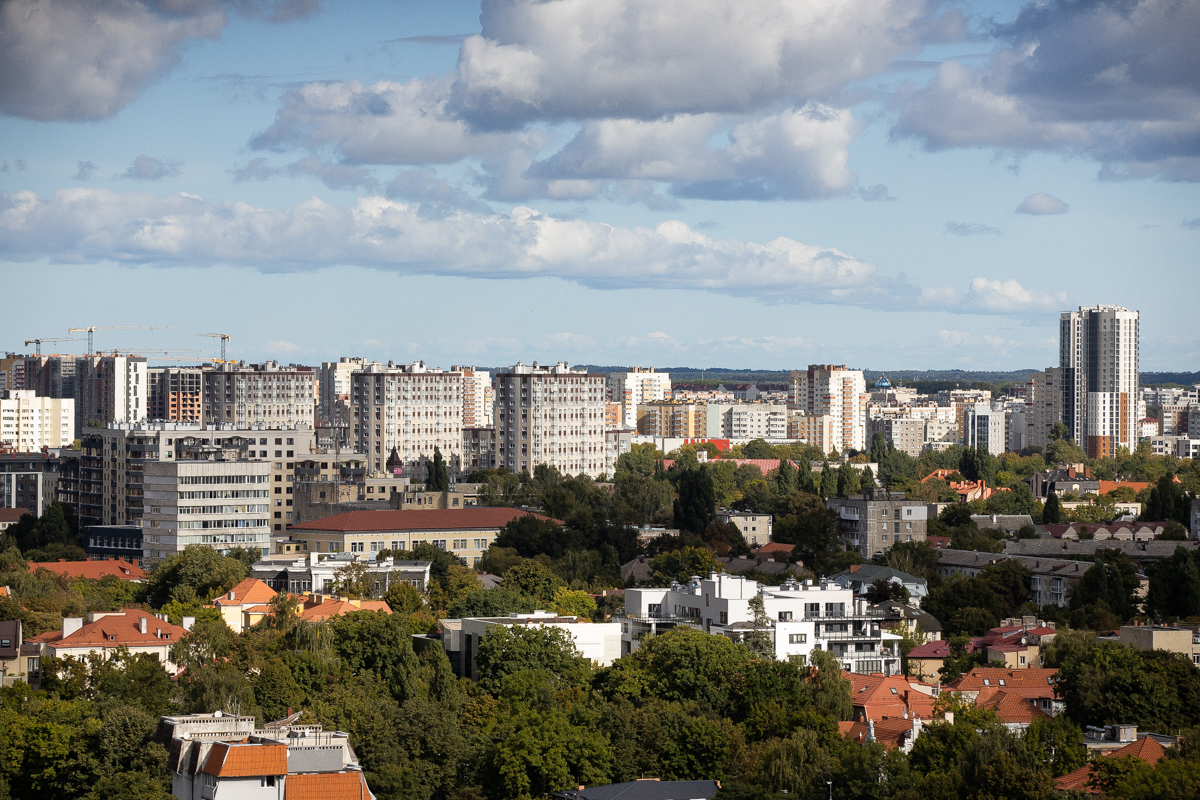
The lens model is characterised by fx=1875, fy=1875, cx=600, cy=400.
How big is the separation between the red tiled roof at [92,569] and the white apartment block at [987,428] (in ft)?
401

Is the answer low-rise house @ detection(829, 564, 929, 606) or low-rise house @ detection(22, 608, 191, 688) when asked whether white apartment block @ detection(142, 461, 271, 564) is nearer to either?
low-rise house @ detection(829, 564, 929, 606)

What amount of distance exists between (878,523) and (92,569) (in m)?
34.1

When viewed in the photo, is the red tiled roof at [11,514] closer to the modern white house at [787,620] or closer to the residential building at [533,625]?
the modern white house at [787,620]

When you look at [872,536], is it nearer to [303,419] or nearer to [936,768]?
[936,768]

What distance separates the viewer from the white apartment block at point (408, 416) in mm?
121688

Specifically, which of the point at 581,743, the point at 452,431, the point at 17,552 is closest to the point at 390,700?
the point at 581,743

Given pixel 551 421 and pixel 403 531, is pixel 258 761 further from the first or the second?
pixel 551 421

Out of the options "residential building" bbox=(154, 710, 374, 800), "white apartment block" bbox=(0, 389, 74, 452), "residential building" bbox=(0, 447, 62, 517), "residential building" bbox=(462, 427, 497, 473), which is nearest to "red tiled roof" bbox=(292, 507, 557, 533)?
"residential building" bbox=(0, 447, 62, 517)

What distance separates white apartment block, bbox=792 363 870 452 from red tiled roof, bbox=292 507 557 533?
10210 cm

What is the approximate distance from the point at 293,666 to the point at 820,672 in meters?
13.4

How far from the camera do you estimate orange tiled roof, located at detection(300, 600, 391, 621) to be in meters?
54.5

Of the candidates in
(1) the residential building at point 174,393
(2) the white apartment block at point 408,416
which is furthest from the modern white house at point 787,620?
(1) the residential building at point 174,393

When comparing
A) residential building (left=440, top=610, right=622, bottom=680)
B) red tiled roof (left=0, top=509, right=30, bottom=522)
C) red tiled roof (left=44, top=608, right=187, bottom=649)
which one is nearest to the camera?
red tiled roof (left=44, top=608, right=187, bottom=649)

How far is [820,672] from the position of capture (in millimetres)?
48375
